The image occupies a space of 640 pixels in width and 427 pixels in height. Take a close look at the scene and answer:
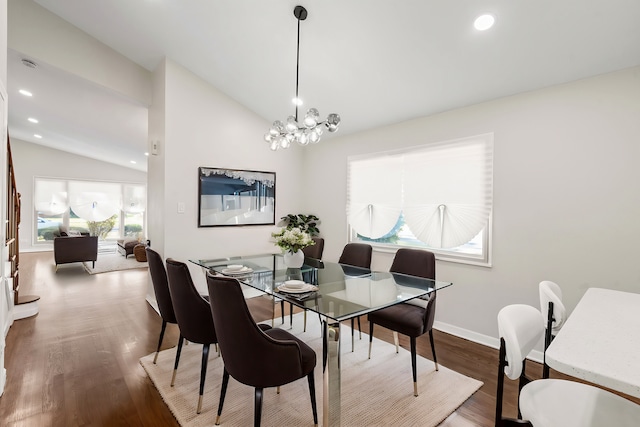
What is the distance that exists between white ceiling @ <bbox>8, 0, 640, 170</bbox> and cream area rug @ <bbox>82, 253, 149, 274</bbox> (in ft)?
11.2

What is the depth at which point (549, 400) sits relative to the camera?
3.88ft

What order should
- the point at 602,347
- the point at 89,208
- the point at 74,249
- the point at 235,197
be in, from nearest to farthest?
the point at 602,347 < the point at 235,197 < the point at 74,249 < the point at 89,208

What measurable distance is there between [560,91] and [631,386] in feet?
8.50

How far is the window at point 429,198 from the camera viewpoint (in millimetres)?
3016

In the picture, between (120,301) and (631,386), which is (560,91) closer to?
(631,386)

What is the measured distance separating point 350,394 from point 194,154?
126 inches

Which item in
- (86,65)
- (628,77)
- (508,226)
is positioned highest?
(86,65)

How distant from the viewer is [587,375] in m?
0.82

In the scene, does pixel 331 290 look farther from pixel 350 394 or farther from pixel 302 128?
pixel 302 128

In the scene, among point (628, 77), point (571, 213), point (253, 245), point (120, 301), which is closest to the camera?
point (628, 77)

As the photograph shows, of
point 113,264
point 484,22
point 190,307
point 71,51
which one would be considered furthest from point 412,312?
point 113,264

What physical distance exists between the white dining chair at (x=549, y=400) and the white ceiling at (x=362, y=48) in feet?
6.49

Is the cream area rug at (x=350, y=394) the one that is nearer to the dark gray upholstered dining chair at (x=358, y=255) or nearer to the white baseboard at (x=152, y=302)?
the dark gray upholstered dining chair at (x=358, y=255)

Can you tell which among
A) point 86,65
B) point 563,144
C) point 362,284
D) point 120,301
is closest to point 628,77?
point 563,144
